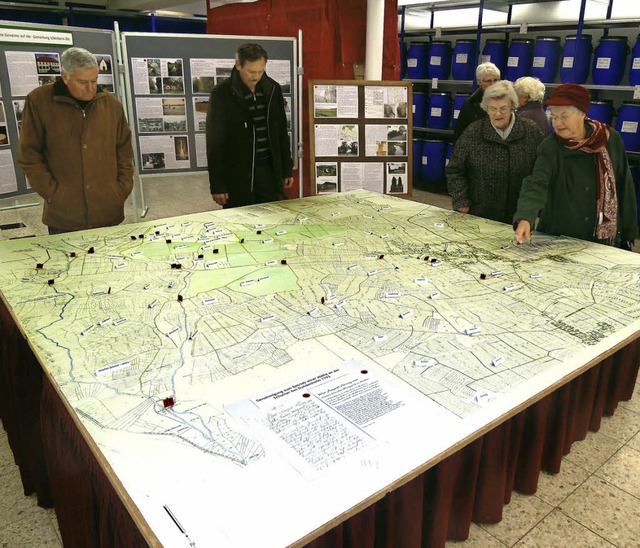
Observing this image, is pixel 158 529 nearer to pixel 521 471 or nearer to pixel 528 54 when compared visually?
pixel 521 471

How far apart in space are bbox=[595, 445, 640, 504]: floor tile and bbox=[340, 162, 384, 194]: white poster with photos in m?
2.63

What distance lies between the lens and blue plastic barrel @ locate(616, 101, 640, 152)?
4961 millimetres

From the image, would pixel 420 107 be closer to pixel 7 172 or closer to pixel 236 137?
pixel 236 137

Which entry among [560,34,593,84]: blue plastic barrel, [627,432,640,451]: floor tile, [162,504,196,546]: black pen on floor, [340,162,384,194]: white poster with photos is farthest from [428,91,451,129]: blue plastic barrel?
[162,504,196,546]: black pen on floor

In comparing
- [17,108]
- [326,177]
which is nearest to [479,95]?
[326,177]

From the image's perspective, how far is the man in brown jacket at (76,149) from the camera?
2.64m

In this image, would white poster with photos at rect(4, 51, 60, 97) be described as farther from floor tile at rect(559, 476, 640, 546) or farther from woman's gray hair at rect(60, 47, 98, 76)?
floor tile at rect(559, 476, 640, 546)

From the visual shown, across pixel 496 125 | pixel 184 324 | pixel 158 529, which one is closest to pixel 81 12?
pixel 496 125

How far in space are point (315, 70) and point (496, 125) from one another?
8.94 ft

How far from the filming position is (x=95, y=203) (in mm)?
2873

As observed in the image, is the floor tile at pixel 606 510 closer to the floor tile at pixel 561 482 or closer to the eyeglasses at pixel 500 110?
the floor tile at pixel 561 482

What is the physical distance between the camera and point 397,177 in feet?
14.3

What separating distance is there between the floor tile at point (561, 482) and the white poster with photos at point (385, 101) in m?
2.89

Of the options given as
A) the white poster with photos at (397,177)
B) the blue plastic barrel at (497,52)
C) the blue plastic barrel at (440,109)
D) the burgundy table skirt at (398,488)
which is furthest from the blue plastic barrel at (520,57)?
the burgundy table skirt at (398,488)
